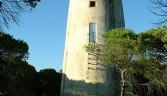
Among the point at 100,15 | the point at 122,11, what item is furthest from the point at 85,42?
the point at 122,11

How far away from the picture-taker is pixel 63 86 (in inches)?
717

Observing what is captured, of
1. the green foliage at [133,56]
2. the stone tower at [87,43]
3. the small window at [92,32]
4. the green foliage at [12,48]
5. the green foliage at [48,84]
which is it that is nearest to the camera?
the green foliage at [133,56]

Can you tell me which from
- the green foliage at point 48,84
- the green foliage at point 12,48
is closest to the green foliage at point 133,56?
the green foliage at point 12,48

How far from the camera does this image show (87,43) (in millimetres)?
17844

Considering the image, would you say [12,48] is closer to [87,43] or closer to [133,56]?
[87,43]

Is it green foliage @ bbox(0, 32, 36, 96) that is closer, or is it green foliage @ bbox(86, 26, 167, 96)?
green foliage @ bbox(86, 26, 167, 96)

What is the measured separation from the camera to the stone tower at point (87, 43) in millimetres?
17328

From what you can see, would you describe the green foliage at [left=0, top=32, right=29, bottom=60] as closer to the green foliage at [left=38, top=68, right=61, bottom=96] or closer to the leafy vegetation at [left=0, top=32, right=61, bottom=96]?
the leafy vegetation at [left=0, top=32, right=61, bottom=96]

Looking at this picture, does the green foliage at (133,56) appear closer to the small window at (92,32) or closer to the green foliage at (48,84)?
the small window at (92,32)

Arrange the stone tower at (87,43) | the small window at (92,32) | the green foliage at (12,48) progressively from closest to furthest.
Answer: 1. the stone tower at (87,43)
2. the small window at (92,32)
3. the green foliage at (12,48)

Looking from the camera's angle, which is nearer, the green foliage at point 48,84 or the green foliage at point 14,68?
the green foliage at point 14,68

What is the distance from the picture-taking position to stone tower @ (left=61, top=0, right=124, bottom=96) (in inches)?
682

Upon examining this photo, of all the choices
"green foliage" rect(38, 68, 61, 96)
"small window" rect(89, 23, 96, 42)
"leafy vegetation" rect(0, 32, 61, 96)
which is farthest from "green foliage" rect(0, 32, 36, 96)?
"small window" rect(89, 23, 96, 42)

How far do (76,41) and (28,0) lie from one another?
30.8 feet
